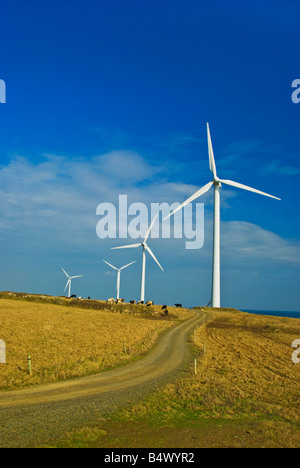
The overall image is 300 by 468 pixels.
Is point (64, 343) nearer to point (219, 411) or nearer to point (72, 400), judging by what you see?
point (72, 400)

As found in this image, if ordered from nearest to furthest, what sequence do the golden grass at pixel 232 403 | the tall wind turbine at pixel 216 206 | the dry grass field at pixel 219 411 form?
the dry grass field at pixel 219 411, the golden grass at pixel 232 403, the tall wind turbine at pixel 216 206

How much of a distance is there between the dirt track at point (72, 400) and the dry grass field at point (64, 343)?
6.96 ft

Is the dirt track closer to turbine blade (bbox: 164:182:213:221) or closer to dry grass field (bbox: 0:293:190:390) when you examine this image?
dry grass field (bbox: 0:293:190:390)

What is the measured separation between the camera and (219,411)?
2466cm

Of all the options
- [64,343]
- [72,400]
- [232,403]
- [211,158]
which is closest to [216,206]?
[211,158]

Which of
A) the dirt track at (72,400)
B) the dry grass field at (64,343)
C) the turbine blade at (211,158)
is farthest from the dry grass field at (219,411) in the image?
the turbine blade at (211,158)

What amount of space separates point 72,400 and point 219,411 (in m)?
11.1

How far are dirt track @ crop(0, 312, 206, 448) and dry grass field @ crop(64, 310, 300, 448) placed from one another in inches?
63.0

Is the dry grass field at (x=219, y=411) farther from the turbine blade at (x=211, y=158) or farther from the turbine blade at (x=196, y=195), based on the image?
the turbine blade at (x=211, y=158)

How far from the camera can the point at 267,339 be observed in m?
61.8

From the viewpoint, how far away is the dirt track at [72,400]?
1983cm


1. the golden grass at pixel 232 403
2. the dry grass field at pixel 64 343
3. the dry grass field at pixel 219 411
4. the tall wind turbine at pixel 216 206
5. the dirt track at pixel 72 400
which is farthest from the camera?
the tall wind turbine at pixel 216 206
